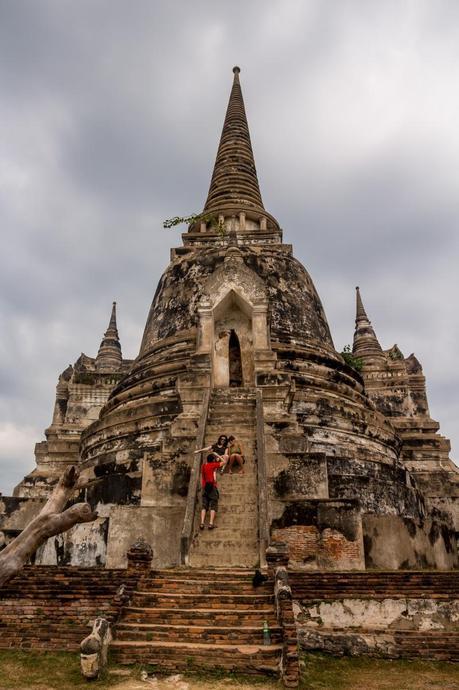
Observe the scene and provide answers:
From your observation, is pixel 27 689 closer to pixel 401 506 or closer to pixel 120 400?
pixel 401 506

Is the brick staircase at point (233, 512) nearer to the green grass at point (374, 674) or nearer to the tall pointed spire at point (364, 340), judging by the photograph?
the green grass at point (374, 674)

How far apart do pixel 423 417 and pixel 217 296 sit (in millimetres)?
10494

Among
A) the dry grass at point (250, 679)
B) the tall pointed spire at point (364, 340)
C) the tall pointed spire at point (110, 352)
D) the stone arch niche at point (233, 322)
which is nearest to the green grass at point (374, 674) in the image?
the dry grass at point (250, 679)

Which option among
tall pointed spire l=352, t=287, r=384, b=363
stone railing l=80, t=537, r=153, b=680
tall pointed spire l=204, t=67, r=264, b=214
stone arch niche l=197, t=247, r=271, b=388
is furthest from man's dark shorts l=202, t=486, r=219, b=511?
tall pointed spire l=352, t=287, r=384, b=363

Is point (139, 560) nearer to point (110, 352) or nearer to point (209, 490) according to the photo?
point (209, 490)

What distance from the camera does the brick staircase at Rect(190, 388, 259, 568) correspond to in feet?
25.9

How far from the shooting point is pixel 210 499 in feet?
27.6

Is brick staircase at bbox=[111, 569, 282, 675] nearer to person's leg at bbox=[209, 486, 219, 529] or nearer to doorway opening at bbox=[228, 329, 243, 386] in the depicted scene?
person's leg at bbox=[209, 486, 219, 529]

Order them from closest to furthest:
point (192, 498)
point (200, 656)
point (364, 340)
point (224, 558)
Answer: point (200, 656), point (224, 558), point (192, 498), point (364, 340)

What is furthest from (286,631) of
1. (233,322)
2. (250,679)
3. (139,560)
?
(233,322)

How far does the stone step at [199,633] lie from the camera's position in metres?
5.65

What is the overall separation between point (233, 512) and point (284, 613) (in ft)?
10.1

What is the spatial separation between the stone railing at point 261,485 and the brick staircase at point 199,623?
2.15 ft

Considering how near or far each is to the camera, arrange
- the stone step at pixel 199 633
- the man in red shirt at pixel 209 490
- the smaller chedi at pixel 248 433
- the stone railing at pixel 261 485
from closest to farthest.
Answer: the stone step at pixel 199 633
the stone railing at pixel 261 485
the man in red shirt at pixel 209 490
the smaller chedi at pixel 248 433
